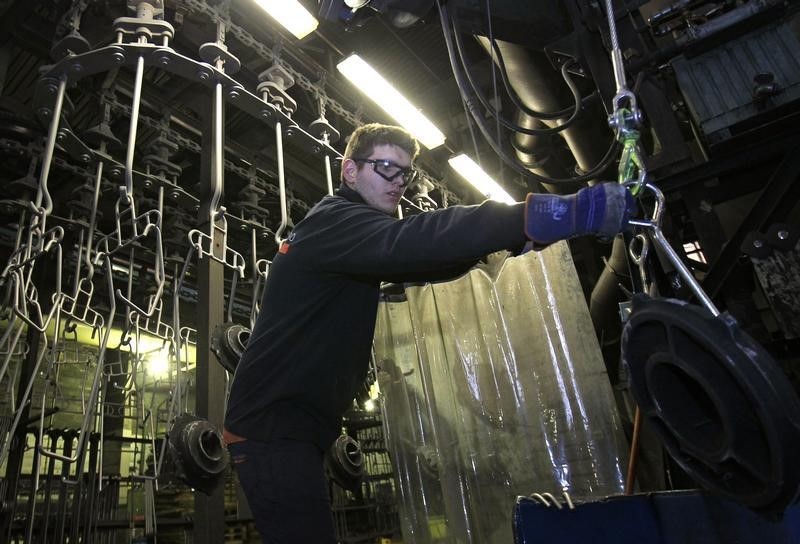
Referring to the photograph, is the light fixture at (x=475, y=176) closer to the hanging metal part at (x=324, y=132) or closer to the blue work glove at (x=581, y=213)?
the hanging metal part at (x=324, y=132)

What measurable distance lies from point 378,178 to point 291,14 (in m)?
1.50

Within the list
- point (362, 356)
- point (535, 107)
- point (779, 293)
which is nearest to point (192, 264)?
point (535, 107)

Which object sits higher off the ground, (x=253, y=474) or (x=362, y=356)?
(x=362, y=356)

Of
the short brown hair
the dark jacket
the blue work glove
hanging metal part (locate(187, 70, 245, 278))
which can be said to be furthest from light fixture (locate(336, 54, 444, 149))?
the blue work glove

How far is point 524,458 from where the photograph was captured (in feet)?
10.7

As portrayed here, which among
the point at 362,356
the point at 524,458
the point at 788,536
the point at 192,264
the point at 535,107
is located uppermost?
the point at 192,264

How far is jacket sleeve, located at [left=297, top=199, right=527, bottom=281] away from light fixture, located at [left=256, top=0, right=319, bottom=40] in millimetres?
1716

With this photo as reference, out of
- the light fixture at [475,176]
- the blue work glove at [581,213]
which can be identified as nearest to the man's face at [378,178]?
the blue work glove at [581,213]

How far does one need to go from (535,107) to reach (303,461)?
2663 millimetres

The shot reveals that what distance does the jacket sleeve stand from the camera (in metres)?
1.16

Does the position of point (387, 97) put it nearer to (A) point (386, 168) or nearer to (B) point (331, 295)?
(A) point (386, 168)

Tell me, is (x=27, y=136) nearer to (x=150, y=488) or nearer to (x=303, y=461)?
(x=150, y=488)

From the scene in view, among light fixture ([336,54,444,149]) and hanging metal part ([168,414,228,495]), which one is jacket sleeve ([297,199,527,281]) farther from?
light fixture ([336,54,444,149])

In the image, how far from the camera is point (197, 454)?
165cm
